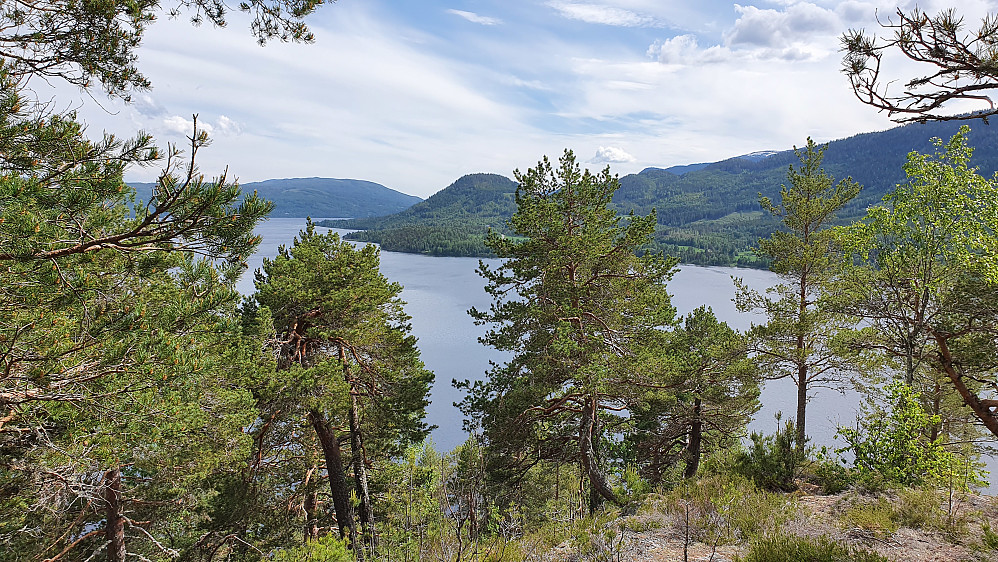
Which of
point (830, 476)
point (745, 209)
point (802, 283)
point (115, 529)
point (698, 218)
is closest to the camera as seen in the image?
point (115, 529)

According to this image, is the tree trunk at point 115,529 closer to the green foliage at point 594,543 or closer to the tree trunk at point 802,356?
the green foliage at point 594,543

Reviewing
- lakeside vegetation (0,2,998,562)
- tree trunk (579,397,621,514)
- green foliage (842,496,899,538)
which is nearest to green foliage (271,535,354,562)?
lakeside vegetation (0,2,998,562)

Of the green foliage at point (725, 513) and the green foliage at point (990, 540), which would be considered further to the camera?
the green foliage at point (725, 513)

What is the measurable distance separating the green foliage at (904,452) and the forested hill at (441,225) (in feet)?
68.4

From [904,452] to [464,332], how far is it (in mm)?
33755

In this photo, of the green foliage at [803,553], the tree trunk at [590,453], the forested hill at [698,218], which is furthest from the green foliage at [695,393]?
the forested hill at [698,218]

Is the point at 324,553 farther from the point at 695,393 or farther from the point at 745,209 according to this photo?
the point at 745,209

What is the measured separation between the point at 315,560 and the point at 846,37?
5.05 metres

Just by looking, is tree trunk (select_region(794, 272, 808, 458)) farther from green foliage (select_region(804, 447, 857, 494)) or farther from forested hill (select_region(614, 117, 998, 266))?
forested hill (select_region(614, 117, 998, 266))

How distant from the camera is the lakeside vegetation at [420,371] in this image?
3.34 m

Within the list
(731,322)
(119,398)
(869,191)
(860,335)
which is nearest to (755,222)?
(869,191)

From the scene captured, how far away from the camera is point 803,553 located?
3818 millimetres

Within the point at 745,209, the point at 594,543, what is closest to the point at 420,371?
the point at 594,543

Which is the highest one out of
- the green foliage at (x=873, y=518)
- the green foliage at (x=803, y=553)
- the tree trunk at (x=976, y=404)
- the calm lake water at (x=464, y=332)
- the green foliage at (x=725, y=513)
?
the tree trunk at (x=976, y=404)
